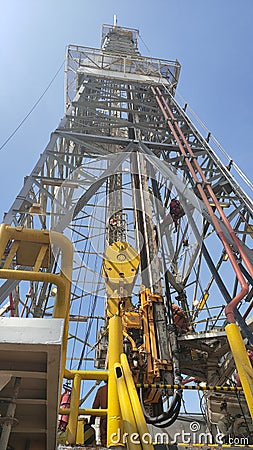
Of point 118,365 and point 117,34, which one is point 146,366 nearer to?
point 118,365

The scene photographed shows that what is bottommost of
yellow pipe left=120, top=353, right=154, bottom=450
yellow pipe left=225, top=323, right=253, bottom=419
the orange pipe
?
yellow pipe left=120, top=353, right=154, bottom=450

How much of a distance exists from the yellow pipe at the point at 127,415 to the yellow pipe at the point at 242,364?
924 millimetres

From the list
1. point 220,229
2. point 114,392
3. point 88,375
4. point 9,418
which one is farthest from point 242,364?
point 220,229

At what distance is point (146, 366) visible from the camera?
6512mm

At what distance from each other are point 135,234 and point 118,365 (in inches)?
224

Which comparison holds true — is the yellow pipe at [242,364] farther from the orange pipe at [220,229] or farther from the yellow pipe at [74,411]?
the yellow pipe at [74,411]

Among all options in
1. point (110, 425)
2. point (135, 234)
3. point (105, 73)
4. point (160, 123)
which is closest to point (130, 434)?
point (110, 425)

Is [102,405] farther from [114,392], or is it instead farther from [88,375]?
[114,392]

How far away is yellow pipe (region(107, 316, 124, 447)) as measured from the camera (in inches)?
108

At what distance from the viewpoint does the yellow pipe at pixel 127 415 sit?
7.45 ft

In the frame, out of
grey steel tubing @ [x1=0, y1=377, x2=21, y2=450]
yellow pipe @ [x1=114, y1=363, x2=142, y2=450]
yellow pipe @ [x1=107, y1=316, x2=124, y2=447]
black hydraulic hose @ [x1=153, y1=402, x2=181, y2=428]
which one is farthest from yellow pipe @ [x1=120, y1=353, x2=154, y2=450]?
black hydraulic hose @ [x1=153, y1=402, x2=181, y2=428]

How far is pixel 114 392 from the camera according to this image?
2.99 meters

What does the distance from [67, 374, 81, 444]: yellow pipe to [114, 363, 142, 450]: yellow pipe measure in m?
0.52

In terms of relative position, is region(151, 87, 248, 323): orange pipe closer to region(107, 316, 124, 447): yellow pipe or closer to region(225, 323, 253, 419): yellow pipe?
region(225, 323, 253, 419): yellow pipe
